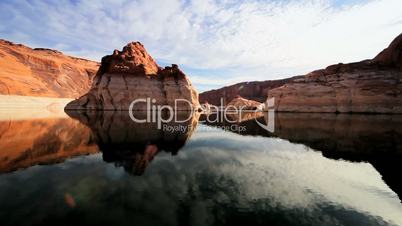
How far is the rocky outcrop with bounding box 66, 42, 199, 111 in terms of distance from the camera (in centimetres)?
5997

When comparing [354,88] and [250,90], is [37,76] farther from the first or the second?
[250,90]

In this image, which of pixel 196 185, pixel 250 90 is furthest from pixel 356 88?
pixel 250 90

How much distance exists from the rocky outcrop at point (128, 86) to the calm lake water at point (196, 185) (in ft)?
151

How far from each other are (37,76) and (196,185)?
401 feet

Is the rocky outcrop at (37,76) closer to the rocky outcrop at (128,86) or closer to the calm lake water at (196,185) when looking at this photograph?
the rocky outcrop at (128,86)

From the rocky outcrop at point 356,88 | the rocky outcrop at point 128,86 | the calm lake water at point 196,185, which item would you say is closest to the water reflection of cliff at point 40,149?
the calm lake water at point 196,185

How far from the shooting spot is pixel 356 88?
53562 millimetres

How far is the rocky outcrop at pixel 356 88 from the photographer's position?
164 feet

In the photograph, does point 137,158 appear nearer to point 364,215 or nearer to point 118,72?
point 364,215

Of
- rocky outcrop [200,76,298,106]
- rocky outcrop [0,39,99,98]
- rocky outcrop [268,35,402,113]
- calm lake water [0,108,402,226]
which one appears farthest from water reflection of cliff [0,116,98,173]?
rocky outcrop [200,76,298,106]

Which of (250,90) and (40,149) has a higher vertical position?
(250,90)

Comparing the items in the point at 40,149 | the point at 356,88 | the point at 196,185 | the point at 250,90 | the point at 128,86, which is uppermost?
the point at 250,90

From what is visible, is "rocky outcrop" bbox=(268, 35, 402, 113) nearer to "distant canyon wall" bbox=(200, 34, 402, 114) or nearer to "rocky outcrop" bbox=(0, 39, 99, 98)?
"distant canyon wall" bbox=(200, 34, 402, 114)

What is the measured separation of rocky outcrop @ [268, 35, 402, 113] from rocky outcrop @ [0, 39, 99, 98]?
8665cm
